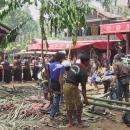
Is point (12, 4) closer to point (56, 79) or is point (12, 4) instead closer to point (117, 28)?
point (56, 79)

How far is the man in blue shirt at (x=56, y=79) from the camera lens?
10789mm

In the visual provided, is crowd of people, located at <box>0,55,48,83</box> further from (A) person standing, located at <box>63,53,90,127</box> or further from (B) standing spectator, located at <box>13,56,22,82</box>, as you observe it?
(A) person standing, located at <box>63,53,90,127</box>

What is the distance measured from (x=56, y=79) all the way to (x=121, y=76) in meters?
2.39

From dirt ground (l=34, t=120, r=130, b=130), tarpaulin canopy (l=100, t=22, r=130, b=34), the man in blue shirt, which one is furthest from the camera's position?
tarpaulin canopy (l=100, t=22, r=130, b=34)

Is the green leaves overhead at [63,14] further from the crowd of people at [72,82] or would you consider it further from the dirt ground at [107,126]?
the dirt ground at [107,126]

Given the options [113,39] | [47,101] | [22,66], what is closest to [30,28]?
[113,39]

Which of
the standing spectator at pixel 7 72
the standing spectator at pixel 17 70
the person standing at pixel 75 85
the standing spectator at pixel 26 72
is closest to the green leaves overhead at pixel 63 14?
the person standing at pixel 75 85

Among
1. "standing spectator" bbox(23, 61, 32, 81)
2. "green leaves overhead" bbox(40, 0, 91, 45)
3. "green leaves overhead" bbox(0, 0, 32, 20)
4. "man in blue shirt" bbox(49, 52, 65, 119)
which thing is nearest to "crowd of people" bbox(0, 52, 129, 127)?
"man in blue shirt" bbox(49, 52, 65, 119)

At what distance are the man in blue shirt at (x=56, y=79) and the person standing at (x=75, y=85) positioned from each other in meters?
0.82

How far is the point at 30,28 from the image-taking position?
431 feet

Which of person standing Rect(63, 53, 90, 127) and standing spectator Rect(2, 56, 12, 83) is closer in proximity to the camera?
person standing Rect(63, 53, 90, 127)

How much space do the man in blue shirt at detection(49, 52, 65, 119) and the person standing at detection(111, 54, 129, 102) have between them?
2003 mm

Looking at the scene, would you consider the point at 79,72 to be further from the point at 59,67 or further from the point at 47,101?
the point at 47,101

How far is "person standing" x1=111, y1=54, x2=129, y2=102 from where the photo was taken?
480 inches
